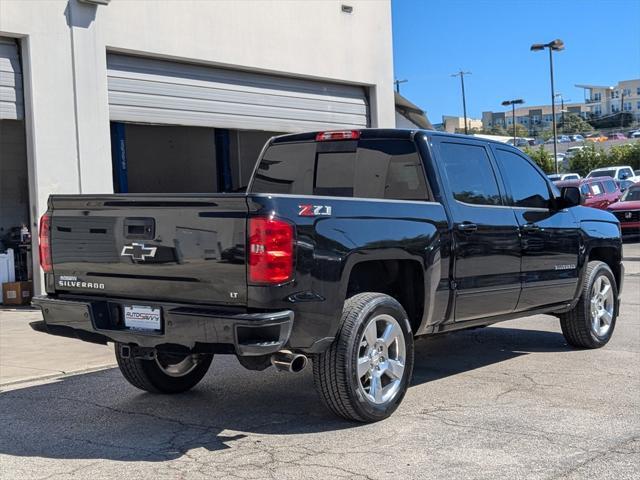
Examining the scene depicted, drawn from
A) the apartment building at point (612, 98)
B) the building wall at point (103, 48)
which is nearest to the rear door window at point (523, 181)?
the building wall at point (103, 48)

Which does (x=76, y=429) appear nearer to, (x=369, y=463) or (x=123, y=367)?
(x=123, y=367)

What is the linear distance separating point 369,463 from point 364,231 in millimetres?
1481

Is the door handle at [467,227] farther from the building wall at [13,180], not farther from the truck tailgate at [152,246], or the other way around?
the building wall at [13,180]

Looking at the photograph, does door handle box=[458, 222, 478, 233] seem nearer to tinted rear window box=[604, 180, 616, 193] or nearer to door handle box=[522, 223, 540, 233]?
door handle box=[522, 223, 540, 233]

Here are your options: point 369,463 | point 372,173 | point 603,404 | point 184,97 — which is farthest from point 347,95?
point 369,463

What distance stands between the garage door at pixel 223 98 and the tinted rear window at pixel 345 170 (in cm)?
642

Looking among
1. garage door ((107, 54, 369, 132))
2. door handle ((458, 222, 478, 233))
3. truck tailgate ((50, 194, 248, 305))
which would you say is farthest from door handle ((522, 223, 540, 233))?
garage door ((107, 54, 369, 132))

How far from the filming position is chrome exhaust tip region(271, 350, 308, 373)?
506 cm

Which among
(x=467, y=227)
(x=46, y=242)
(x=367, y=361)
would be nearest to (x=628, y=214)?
(x=467, y=227)

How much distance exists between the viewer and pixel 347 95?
1697 cm

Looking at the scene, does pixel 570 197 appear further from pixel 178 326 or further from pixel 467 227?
pixel 178 326

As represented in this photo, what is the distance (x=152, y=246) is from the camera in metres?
5.19

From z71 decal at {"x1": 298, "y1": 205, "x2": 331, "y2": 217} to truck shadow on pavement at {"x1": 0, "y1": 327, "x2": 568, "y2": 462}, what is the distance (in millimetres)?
1433

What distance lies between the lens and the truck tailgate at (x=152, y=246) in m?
4.91
